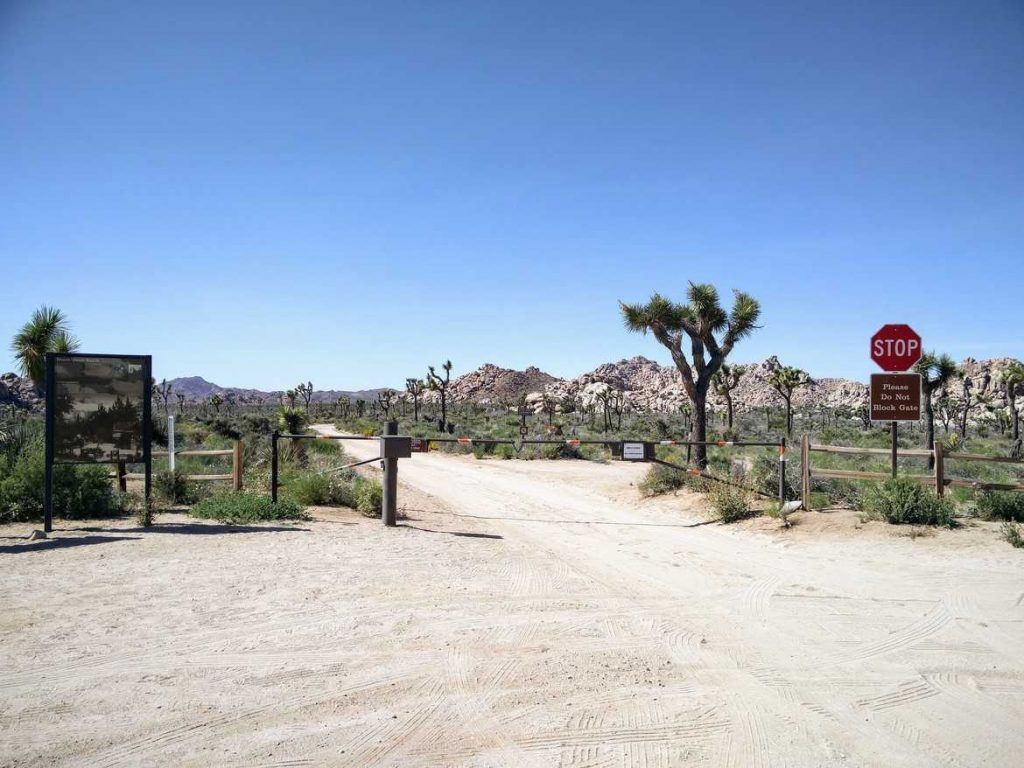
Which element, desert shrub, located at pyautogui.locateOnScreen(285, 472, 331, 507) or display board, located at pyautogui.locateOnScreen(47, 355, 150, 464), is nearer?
display board, located at pyautogui.locateOnScreen(47, 355, 150, 464)

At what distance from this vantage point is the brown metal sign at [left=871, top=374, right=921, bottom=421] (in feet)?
42.2

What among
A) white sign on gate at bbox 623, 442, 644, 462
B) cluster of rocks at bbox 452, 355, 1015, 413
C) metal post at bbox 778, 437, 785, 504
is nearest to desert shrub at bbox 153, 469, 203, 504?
white sign on gate at bbox 623, 442, 644, 462

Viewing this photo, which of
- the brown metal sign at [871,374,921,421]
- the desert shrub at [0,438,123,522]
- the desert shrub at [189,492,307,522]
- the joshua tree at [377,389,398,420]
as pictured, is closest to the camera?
the desert shrub at [0,438,123,522]

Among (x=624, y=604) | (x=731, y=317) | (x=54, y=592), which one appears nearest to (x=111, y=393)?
(x=54, y=592)

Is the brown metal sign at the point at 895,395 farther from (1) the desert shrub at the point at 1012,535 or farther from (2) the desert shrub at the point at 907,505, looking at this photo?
(1) the desert shrub at the point at 1012,535

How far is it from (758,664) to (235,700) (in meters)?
4.20

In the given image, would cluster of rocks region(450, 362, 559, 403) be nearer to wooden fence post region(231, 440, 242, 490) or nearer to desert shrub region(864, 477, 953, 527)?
wooden fence post region(231, 440, 242, 490)

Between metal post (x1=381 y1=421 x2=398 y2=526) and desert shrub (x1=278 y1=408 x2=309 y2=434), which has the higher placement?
desert shrub (x1=278 y1=408 x2=309 y2=434)

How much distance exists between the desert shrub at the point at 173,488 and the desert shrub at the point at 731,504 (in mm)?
9942

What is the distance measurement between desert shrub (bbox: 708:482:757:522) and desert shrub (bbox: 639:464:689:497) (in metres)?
2.85

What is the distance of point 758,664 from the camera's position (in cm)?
612

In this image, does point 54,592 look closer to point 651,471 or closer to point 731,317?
point 651,471

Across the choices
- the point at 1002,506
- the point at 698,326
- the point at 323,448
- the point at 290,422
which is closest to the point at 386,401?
the point at 290,422

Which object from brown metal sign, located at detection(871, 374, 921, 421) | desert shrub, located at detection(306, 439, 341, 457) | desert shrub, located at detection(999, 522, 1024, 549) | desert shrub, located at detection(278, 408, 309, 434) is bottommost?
desert shrub, located at detection(999, 522, 1024, 549)
